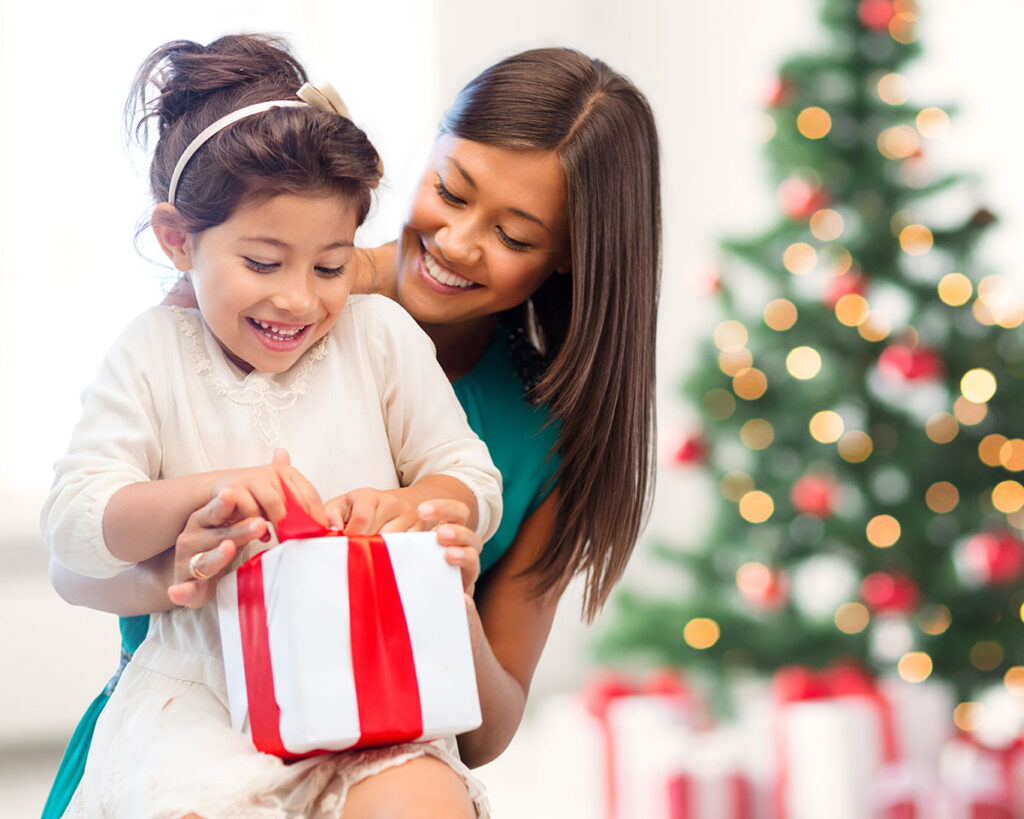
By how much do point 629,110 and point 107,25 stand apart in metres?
2.94

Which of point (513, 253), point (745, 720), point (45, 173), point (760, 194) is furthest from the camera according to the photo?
point (760, 194)

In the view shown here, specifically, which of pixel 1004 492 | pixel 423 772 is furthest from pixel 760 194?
pixel 423 772

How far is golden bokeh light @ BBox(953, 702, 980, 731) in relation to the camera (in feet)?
9.30

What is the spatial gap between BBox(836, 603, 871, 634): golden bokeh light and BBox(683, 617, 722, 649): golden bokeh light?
32 centimetres

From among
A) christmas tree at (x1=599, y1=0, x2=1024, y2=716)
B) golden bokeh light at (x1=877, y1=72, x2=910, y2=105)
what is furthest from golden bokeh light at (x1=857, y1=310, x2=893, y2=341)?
golden bokeh light at (x1=877, y1=72, x2=910, y2=105)

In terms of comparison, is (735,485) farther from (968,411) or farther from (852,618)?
(968,411)

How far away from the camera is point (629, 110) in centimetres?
150

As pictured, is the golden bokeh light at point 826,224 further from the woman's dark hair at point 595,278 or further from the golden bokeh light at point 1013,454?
the woman's dark hair at point 595,278

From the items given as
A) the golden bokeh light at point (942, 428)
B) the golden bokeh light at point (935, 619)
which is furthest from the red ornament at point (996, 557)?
the golden bokeh light at point (942, 428)

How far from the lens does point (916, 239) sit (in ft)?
9.34

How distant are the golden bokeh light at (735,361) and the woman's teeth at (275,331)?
1.99 metres

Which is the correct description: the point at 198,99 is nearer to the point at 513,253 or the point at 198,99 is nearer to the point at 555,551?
the point at 513,253

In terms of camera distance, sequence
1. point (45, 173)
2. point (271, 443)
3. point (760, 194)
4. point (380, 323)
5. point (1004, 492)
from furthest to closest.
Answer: point (760, 194)
point (45, 173)
point (1004, 492)
point (380, 323)
point (271, 443)

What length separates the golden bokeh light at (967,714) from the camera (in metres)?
2.83
